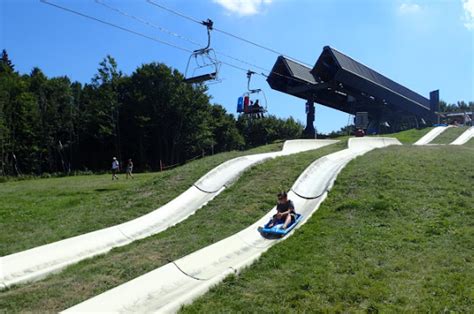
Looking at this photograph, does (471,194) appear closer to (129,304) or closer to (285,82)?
(129,304)

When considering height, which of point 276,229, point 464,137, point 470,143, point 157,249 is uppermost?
point 464,137

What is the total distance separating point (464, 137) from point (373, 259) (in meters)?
32.2

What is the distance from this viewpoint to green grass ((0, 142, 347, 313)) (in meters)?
7.24

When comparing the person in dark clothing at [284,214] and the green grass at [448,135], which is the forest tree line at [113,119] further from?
the person in dark clothing at [284,214]

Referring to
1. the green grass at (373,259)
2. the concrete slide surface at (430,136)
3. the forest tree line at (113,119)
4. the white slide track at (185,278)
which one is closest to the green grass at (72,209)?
the white slide track at (185,278)

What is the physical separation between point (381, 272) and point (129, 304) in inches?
163

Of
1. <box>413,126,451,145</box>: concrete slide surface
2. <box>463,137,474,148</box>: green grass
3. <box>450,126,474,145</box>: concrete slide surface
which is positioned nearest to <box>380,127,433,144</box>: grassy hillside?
<box>413,126,451,145</box>: concrete slide surface

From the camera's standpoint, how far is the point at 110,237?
36.3 feet

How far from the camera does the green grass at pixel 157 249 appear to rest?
285 inches

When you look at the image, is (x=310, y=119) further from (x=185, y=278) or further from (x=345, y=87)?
(x=185, y=278)

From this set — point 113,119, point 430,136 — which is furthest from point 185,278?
point 113,119

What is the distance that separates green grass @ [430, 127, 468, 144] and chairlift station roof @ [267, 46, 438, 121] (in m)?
8.24

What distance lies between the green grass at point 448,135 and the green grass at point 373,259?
23583 millimetres

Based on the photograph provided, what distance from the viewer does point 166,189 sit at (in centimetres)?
1559
